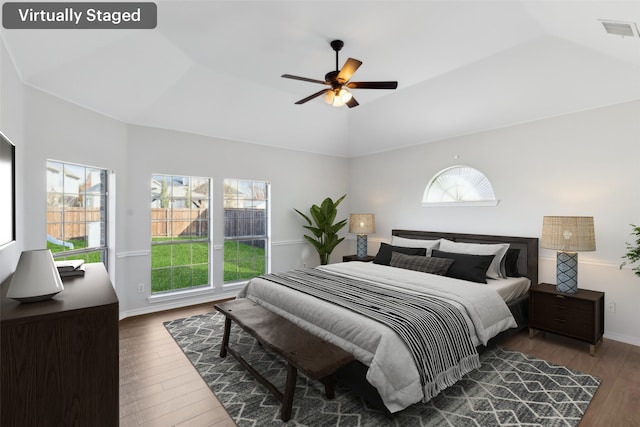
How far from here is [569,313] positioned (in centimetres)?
323

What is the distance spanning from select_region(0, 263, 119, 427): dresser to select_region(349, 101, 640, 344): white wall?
4544 mm

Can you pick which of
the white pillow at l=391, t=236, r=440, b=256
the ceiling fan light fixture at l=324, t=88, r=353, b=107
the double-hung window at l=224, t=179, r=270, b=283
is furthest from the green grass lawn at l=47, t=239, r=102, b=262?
the white pillow at l=391, t=236, r=440, b=256

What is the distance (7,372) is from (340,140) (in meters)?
5.41

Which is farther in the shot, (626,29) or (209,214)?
(209,214)

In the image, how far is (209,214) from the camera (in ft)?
16.3

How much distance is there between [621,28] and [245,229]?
498 centimetres

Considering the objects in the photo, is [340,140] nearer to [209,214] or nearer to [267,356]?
[209,214]

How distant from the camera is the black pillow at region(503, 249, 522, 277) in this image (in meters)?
3.98

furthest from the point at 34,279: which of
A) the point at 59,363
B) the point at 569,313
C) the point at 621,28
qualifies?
the point at 569,313

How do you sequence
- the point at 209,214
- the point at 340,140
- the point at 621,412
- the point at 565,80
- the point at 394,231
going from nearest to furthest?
the point at 621,412 < the point at 565,80 < the point at 209,214 < the point at 394,231 < the point at 340,140

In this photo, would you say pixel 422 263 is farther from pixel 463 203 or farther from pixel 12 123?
pixel 12 123

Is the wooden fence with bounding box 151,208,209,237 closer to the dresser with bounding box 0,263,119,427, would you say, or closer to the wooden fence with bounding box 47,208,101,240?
the wooden fence with bounding box 47,208,101,240

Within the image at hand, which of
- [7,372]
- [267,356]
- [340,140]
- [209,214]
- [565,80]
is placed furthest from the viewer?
[340,140]

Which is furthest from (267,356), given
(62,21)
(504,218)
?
(504,218)
